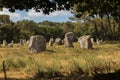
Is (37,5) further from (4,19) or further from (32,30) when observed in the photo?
(4,19)

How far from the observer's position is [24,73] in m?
20.5

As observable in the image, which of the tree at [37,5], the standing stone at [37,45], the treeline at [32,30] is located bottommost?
A: the treeline at [32,30]

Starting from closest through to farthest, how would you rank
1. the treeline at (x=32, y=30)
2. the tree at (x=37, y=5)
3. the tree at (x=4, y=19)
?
the tree at (x=37, y=5) < the treeline at (x=32, y=30) < the tree at (x=4, y=19)

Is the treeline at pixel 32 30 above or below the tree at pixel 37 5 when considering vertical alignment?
below

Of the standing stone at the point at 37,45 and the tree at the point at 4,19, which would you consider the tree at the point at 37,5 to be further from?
the tree at the point at 4,19

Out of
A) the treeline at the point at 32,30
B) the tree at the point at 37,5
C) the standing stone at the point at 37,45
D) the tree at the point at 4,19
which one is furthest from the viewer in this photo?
the tree at the point at 4,19

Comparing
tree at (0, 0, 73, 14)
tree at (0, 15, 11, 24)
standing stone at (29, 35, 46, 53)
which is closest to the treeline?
tree at (0, 15, 11, 24)

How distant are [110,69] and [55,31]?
103 m

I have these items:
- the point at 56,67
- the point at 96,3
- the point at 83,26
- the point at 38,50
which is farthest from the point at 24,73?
the point at 83,26

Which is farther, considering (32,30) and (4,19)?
(4,19)

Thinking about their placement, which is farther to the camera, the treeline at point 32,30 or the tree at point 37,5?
the treeline at point 32,30

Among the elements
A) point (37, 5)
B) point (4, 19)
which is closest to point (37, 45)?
point (37, 5)

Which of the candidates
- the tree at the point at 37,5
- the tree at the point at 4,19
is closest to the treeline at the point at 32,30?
the tree at the point at 4,19

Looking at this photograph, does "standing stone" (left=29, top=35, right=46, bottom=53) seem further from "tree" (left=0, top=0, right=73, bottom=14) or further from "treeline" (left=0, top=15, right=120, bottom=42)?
"treeline" (left=0, top=15, right=120, bottom=42)
